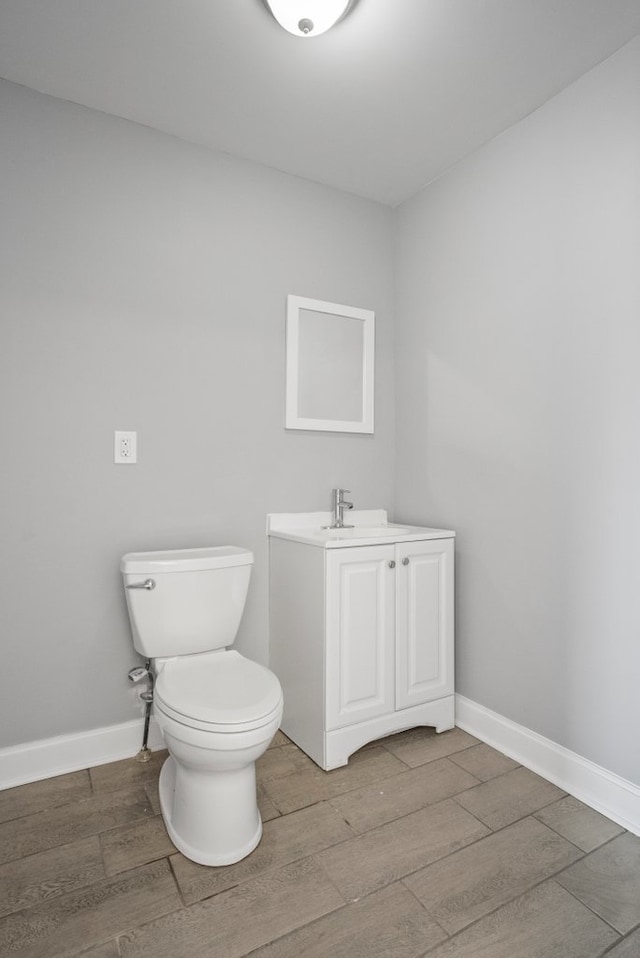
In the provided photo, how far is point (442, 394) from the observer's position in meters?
Answer: 2.36

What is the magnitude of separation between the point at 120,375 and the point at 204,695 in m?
1.19

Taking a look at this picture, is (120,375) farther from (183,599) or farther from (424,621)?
(424,621)

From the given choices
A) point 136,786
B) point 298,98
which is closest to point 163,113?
point 298,98

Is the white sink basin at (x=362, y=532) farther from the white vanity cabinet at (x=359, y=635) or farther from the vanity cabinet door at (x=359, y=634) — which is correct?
the vanity cabinet door at (x=359, y=634)

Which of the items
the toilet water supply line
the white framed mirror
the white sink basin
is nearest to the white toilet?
the toilet water supply line

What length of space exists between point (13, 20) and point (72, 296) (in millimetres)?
773

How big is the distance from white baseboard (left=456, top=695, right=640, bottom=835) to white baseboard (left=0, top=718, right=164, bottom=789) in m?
1.25

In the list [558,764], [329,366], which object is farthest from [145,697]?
[329,366]

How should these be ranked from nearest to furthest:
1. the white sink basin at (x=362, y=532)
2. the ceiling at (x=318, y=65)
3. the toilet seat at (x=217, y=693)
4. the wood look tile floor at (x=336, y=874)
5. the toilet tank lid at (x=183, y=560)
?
the wood look tile floor at (x=336, y=874) → the toilet seat at (x=217, y=693) → the ceiling at (x=318, y=65) → the toilet tank lid at (x=183, y=560) → the white sink basin at (x=362, y=532)

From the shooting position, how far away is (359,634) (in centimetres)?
196

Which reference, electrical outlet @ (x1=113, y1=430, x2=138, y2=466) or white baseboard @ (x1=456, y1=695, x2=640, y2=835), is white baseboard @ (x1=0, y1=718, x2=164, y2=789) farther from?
white baseboard @ (x1=456, y1=695, x2=640, y2=835)

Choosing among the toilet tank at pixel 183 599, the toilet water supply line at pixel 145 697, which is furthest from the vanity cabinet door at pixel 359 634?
the toilet water supply line at pixel 145 697

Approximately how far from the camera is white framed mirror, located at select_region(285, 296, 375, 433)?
2342mm

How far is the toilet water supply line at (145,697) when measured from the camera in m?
1.90
